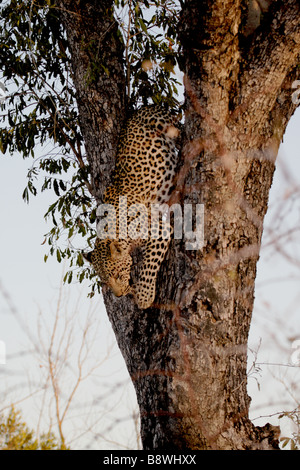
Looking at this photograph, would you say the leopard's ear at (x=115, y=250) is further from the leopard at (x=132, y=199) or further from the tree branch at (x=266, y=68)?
the tree branch at (x=266, y=68)

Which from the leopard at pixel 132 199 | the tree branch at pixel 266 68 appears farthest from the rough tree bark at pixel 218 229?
the leopard at pixel 132 199

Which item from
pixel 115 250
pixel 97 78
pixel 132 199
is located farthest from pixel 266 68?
pixel 115 250

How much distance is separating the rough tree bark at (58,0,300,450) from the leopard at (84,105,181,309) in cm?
64

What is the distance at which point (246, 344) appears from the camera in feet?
16.9

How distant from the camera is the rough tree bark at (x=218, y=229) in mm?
4871

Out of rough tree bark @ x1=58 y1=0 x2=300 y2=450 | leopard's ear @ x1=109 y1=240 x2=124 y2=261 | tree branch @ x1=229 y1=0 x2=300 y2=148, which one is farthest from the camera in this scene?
leopard's ear @ x1=109 y1=240 x2=124 y2=261

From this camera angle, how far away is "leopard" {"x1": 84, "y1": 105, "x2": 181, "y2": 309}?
5.89m

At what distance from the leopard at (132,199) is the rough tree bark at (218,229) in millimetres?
636

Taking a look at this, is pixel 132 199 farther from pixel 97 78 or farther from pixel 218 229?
pixel 97 78

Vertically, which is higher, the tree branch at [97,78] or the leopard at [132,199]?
the tree branch at [97,78]

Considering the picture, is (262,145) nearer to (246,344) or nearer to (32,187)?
(246,344)

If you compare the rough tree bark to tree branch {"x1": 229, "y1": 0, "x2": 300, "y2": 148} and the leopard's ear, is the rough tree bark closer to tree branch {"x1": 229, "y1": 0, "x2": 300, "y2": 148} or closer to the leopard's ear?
tree branch {"x1": 229, "y1": 0, "x2": 300, "y2": 148}

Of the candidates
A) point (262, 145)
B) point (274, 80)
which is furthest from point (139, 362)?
point (274, 80)

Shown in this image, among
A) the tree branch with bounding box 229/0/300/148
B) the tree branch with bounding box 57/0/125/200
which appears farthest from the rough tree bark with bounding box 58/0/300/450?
the tree branch with bounding box 57/0/125/200
